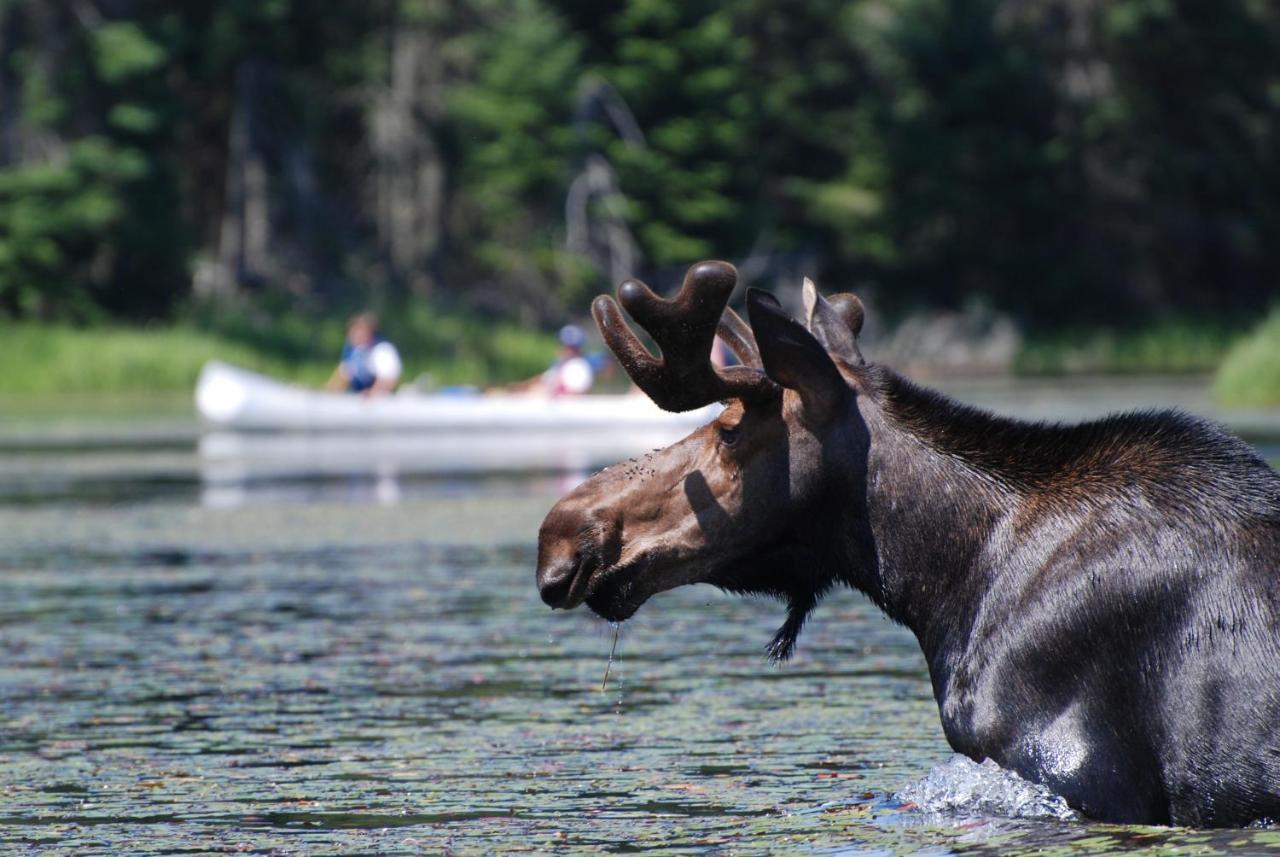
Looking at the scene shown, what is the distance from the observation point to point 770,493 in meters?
6.20

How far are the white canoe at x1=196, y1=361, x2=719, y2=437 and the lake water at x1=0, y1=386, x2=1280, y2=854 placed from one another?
16.9 meters

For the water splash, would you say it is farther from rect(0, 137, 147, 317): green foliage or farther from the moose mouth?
rect(0, 137, 147, 317): green foliage

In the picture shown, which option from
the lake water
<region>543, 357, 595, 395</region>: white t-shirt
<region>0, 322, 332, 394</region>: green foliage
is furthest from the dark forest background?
the lake water

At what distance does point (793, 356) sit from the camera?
6078 millimetres

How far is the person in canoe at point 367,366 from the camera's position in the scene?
35406 millimetres

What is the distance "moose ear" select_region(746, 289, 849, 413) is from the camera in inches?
235

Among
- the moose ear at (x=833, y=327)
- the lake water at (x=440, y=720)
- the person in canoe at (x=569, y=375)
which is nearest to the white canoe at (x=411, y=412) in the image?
the person in canoe at (x=569, y=375)

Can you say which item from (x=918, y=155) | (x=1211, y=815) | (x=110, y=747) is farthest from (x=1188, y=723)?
(x=918, y=155)

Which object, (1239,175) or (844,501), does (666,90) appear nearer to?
(1239,175)

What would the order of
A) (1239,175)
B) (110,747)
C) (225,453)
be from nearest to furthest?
(110,747), (225,453), (1239,175)

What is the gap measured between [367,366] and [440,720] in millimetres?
27386

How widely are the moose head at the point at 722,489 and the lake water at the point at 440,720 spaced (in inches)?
30.1

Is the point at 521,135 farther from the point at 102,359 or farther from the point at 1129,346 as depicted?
the point at 1129,346

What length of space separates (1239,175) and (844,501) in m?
61.9
